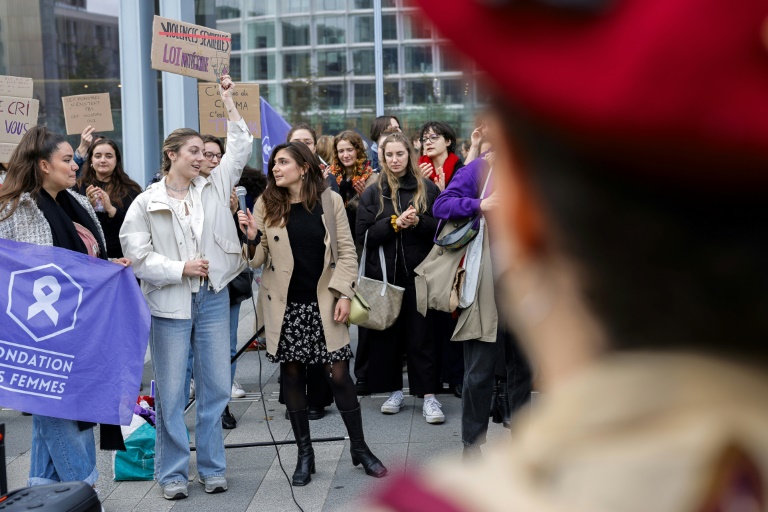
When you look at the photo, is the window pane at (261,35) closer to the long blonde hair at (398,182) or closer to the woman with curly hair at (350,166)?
the woman with curly hair at (350,166)

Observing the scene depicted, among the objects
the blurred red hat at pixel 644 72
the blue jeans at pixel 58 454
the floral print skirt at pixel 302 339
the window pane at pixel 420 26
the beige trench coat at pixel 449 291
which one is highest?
the window pane at pixel 420 26

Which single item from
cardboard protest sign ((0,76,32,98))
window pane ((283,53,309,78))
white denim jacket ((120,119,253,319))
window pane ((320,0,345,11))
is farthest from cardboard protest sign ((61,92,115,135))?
window pane ((320,0,345,11))

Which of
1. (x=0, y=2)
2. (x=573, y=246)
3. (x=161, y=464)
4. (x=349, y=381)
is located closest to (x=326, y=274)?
(x=349, y=381)

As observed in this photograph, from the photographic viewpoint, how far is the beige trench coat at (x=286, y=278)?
597cm

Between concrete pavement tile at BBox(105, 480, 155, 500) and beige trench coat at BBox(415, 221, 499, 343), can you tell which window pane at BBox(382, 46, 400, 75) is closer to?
beige trench coat at BBox(415, 221, 499, 343)

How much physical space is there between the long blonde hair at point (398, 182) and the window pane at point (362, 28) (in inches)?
253

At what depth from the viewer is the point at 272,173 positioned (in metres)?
6.10

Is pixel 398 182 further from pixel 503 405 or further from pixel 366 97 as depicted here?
pixel 366 97

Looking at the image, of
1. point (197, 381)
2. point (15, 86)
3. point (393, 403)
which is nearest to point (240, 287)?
point (197, 381)

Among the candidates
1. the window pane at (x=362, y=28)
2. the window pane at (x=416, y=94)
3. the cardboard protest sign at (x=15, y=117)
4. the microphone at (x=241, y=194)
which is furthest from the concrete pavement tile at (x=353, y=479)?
the window pane at (x=362, y=28)

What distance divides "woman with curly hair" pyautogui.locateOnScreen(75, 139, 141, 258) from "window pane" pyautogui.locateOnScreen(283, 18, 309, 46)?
5641 mm

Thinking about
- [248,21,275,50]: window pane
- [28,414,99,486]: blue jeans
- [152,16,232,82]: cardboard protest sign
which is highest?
[248,21,275,50]: window pane

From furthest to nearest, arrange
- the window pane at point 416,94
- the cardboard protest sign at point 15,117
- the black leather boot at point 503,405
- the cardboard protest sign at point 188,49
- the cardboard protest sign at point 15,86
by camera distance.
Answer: the window pane at point 416,94
the cardboard protest sign at point 15,86
the cardboard protest sign at point 15,117
the cardboard protest sign at point 188,49
the black leather boot at point 503,405

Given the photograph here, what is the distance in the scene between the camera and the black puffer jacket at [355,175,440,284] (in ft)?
23.7
